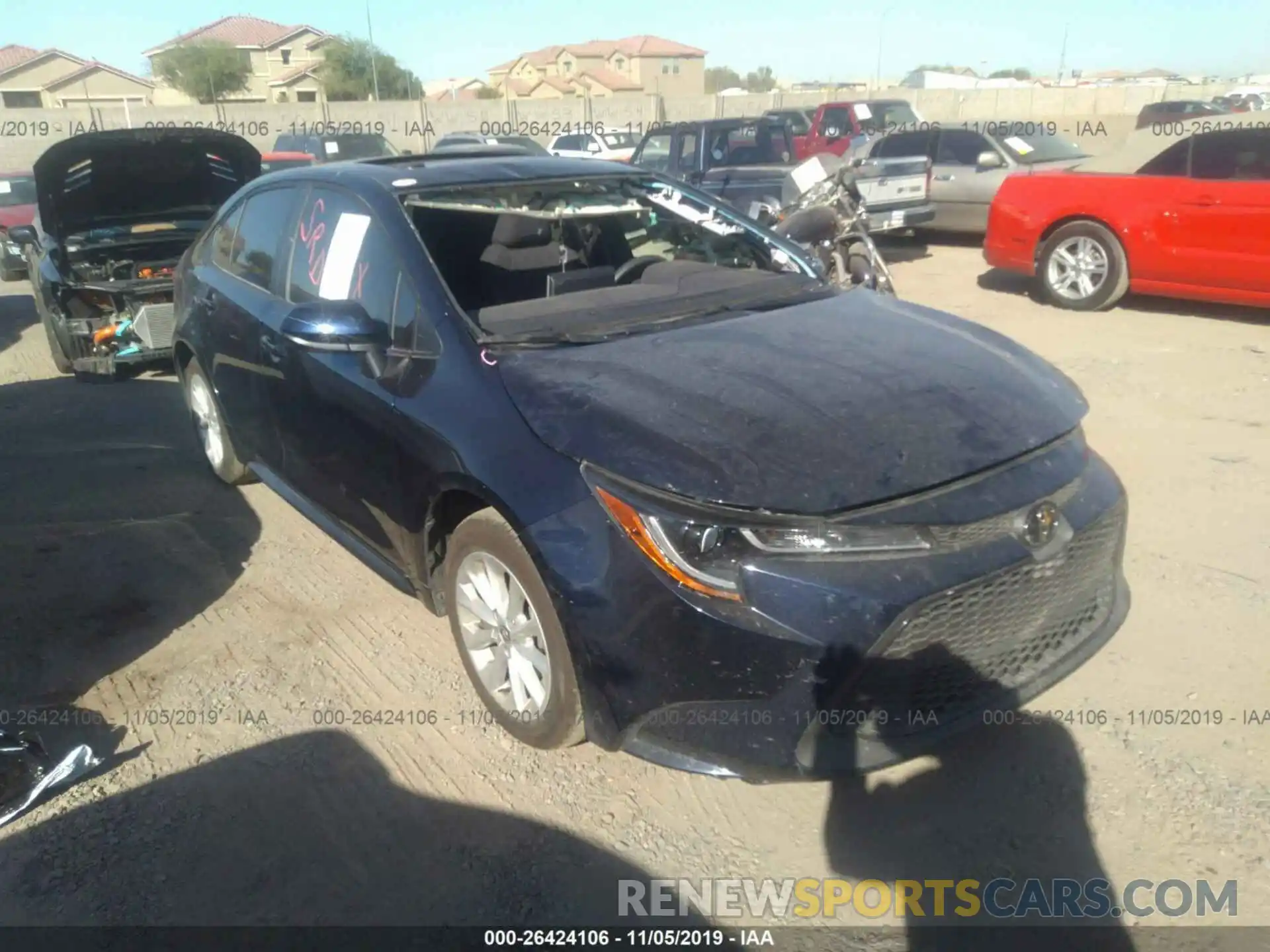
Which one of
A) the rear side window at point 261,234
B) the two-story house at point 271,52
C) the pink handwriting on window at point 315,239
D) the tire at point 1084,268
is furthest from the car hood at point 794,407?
the two-story house at point 271,52

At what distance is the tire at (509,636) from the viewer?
108 inches

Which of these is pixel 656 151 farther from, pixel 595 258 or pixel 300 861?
pixel 300 861

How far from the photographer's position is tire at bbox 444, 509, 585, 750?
108 inches

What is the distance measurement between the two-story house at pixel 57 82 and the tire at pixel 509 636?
216ft

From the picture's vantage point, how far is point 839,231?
8570mm

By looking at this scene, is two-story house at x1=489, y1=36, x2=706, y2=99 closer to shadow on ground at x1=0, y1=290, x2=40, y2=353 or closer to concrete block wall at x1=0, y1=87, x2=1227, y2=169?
concrete block wall at x1=0, y1=87, x2=1227, y2=169

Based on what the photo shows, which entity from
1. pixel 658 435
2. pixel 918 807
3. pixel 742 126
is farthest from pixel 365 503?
pixel 742 126

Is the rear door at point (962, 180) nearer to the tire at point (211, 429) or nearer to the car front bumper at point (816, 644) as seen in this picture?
the tire at point (211, 429)

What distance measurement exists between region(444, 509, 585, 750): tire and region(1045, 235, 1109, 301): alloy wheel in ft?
23.3

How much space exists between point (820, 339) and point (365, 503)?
5.59ft

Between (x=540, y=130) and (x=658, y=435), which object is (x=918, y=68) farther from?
(x=658, y=435)

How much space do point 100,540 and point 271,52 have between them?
77.4 m

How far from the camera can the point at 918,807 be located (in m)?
2.78

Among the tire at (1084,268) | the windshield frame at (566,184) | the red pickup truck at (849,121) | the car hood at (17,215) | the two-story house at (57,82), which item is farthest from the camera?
the two-story house at (57,82)
